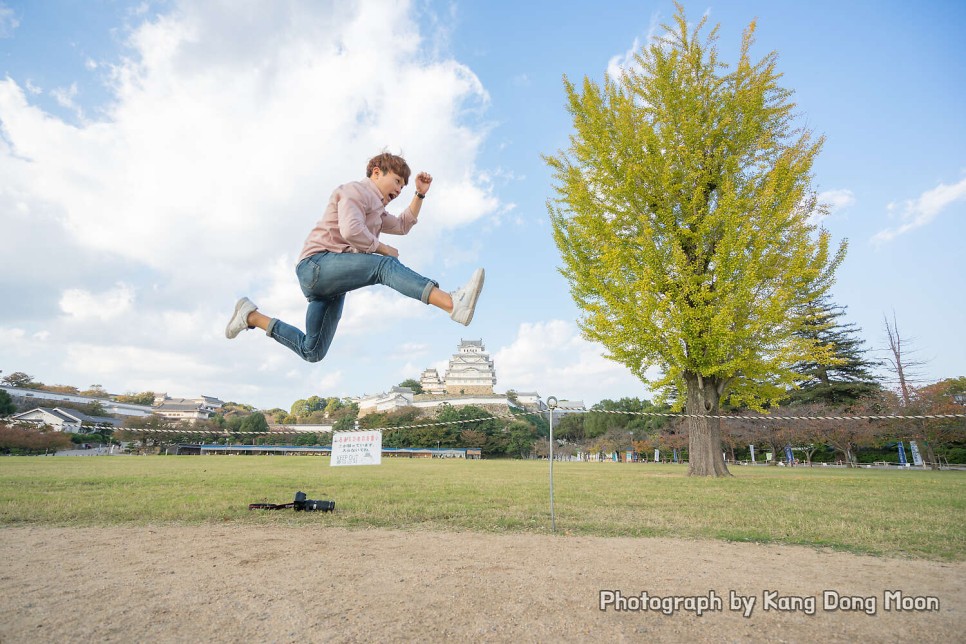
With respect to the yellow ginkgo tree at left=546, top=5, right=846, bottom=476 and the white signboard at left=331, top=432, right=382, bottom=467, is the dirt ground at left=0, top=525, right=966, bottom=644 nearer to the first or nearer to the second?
the white signboard at left=331, top=432, right=382, bottom=467

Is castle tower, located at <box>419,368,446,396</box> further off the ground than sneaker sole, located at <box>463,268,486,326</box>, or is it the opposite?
castle tower, located at <box>419,368,446,396</box>

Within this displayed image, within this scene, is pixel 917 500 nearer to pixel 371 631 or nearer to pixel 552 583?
pixel 552 583

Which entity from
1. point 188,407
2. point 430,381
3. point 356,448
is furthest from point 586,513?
point 188,407

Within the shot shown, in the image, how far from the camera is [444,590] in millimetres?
2744

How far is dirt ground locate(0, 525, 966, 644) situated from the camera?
217 cm

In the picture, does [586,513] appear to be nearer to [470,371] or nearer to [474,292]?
[474,292]

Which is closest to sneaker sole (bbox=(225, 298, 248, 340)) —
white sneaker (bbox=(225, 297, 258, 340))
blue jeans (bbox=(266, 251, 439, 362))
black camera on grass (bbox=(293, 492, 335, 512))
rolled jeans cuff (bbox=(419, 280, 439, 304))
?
white sneaker (bbox=(225, 297, 258, 340))

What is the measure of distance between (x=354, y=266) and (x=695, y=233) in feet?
35.7

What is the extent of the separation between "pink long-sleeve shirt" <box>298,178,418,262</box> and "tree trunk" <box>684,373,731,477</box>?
449 inches

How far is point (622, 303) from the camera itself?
37.6ft

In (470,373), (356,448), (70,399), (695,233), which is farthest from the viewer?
(470,373)

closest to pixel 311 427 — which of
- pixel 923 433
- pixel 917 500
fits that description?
pixel 923 433

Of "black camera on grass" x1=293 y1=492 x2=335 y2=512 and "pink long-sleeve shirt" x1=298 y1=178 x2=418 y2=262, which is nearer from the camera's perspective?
"pink long-sleeve shirt" x1=298 y1=178 x2=418 y2=262

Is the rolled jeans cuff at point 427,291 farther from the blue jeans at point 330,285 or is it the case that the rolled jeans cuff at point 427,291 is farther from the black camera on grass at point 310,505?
the black camera on grass at point 310,505
